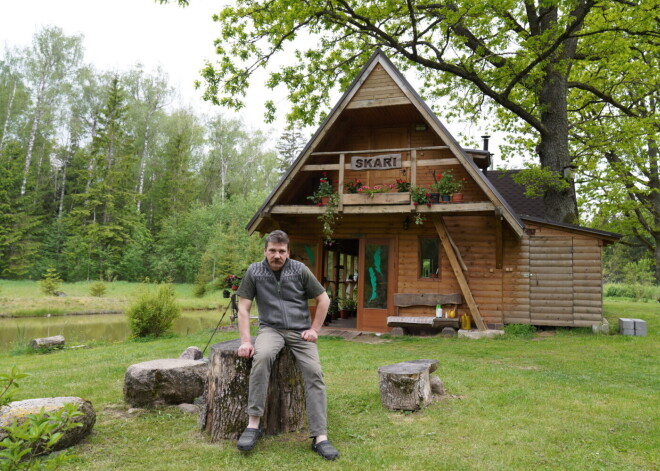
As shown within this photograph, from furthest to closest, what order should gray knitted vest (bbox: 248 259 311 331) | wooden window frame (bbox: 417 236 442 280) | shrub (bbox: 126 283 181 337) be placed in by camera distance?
shrub (bbox: 126 283 181 337) → wooden window frame (bbox: 417 236 442 280) → gray knitted vest (bbox: 248 259 311 331)

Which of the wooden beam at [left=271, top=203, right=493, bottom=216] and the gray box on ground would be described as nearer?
the wooden beam at [left=271, top=203, right=493, bottom=216]

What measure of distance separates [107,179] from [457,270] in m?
28.1

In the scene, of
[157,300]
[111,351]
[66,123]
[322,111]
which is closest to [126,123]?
[66,123]

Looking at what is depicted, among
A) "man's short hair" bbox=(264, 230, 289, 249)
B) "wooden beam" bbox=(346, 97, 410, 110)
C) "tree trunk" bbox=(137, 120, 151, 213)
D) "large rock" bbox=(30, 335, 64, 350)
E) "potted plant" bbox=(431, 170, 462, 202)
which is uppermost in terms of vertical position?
"tree trunk" bbox=(137, 120, 151, 213)

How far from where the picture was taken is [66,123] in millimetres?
32812

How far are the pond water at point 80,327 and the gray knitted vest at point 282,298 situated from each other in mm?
9202

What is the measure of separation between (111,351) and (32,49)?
3006 centimetres

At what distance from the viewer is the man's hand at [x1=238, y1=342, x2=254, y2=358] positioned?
12.6 ft

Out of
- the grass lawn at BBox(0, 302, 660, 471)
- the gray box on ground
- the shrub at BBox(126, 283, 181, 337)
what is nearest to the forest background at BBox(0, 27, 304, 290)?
the shrub at BBox(126, 283, 181, 337)

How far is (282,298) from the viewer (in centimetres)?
413

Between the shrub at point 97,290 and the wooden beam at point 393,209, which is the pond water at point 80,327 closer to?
the shrub at point 97,290

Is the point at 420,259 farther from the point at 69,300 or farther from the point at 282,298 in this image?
the point at 69,300

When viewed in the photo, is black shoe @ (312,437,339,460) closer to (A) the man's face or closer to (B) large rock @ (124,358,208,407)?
(A) the man's face

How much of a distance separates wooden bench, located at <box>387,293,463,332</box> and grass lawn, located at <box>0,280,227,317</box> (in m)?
8.54
